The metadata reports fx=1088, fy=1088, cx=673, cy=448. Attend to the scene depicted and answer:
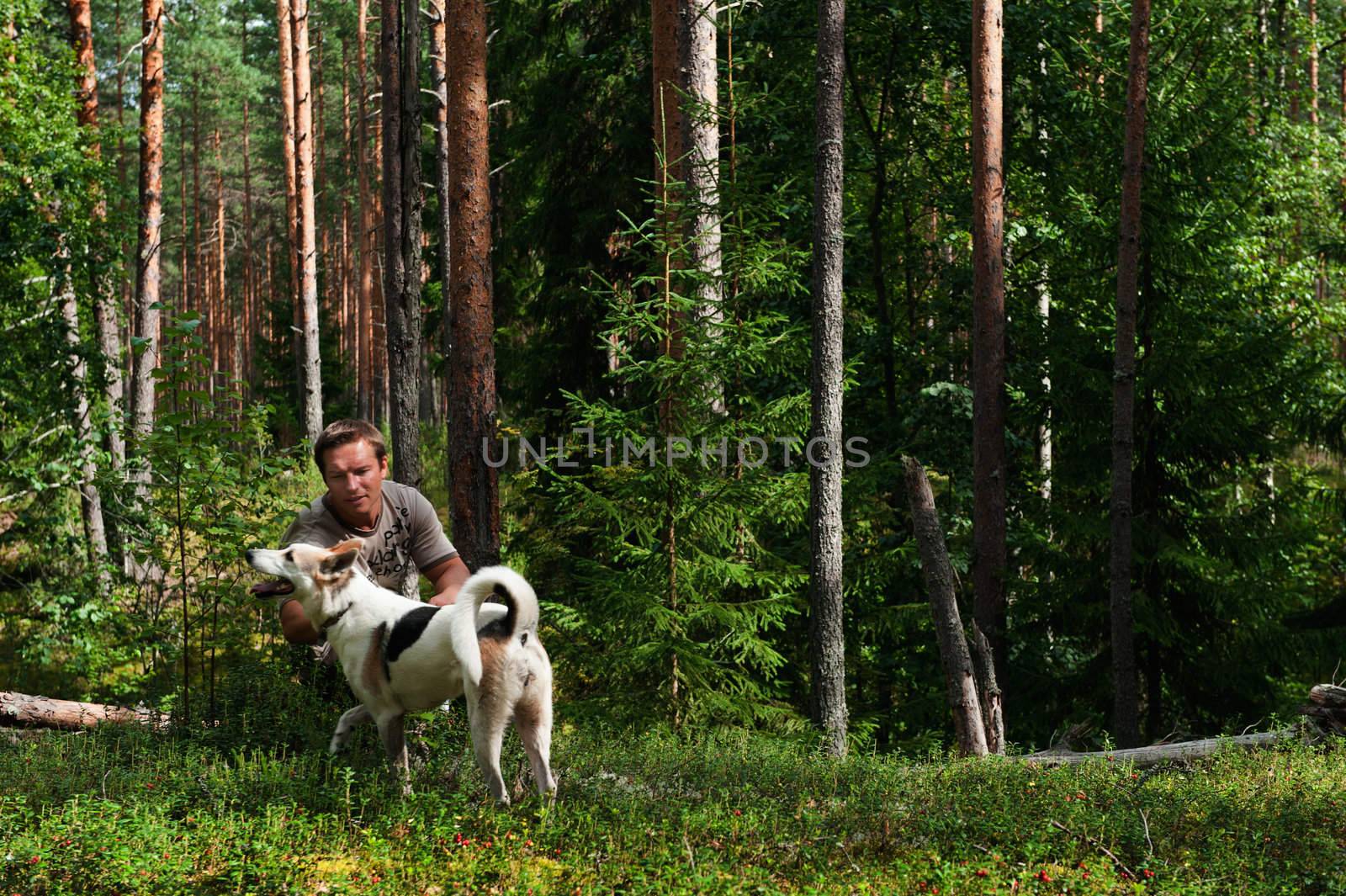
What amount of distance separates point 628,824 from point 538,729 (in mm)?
765

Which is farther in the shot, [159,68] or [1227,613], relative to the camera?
[159,68]

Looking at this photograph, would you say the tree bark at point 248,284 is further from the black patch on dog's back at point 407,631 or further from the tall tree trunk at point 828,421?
the black patch on dog's back at point 407,631

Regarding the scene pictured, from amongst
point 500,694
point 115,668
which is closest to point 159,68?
point 115,668

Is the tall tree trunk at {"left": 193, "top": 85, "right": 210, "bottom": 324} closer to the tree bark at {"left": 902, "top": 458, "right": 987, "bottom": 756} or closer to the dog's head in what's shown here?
the tree bark at {"left": 902, "top": 458, "right": 987, "bottom": 756}

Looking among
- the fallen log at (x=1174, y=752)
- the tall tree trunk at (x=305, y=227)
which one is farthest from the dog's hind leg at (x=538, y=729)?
the tall tree trunk at (x=305, y=227)

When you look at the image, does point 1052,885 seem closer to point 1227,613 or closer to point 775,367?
point 775,367

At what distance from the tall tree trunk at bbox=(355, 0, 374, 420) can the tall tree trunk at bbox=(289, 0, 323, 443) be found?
6.75 meters

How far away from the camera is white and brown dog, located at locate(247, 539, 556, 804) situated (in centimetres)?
484

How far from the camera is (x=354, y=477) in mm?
5281

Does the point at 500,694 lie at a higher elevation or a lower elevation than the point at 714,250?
lower

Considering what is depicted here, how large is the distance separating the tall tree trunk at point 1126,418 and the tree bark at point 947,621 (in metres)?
1.89

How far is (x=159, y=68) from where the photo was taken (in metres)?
18.6

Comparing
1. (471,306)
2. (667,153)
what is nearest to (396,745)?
(471,306)

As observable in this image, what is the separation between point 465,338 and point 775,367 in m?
2.58
